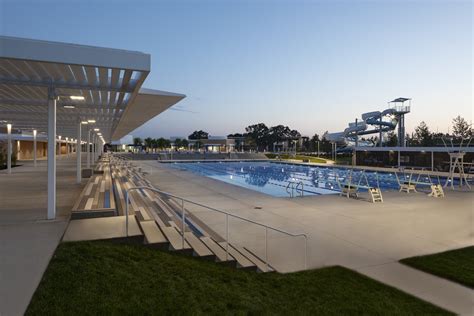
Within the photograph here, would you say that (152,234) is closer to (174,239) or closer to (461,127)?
(174,239)

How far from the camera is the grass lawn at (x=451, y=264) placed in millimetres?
4629

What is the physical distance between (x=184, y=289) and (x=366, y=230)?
5133 mm

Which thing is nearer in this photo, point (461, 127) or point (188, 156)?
point (188, 156)

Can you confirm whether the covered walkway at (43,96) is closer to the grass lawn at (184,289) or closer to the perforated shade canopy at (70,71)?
the perforated shade canopy at (70,71)

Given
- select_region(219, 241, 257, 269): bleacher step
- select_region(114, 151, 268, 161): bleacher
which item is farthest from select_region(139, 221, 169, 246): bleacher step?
select_region(114, 151, 268, 161): bleacher

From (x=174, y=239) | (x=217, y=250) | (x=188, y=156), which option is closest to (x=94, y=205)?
(x=174, y=239)

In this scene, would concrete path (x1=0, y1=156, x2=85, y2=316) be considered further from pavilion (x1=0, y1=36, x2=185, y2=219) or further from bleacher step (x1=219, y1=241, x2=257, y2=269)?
bleacher step (x1=219, y1=241, x2=257, y2=269)

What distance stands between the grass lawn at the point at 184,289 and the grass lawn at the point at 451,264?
1.18m

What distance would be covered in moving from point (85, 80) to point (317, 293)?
19.4 feet

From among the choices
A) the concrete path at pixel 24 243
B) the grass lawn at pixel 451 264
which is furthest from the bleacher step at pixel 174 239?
the grass lawn at pixel 451 264

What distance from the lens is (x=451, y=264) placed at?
203 inches

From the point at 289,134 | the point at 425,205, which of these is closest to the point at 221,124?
the point at 289,134

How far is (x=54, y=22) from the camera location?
21.1 metres

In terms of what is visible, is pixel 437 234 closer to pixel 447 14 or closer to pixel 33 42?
pixel 33 42
